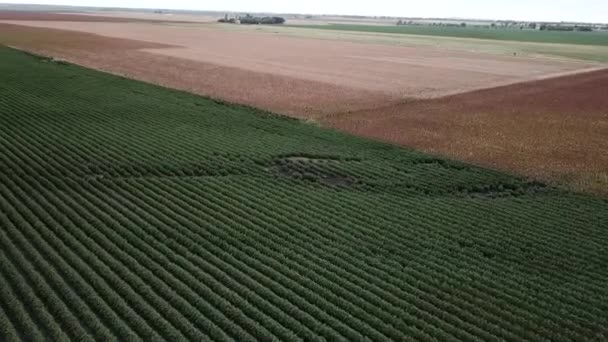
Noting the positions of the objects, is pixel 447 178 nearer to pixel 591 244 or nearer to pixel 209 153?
pixel 591 244

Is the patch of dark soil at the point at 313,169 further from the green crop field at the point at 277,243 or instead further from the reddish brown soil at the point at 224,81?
the reddish brown soil at the point at 224,81

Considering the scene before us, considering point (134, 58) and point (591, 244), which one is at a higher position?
point (591, 244)

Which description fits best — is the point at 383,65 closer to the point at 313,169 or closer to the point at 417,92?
the point at 417,92

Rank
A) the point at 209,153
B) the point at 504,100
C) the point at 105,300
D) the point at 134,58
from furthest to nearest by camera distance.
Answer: the point at 134,58, the point at 504,100, the point at 209,153, the point at 105,300

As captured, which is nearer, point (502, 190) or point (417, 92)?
point (502, 190)

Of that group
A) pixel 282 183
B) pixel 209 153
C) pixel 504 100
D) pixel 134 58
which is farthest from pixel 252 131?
pixel 134 58

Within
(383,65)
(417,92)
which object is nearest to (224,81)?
(417,92)

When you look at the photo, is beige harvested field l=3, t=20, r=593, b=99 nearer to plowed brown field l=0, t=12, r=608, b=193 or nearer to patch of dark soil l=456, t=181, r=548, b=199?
plowed brown field l=0, t=12, r=608, b=193
